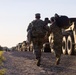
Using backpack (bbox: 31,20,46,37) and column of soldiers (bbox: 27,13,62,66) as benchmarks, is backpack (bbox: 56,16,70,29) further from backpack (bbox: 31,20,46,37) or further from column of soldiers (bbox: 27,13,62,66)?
backpack (bbox: 31,20,46,37)

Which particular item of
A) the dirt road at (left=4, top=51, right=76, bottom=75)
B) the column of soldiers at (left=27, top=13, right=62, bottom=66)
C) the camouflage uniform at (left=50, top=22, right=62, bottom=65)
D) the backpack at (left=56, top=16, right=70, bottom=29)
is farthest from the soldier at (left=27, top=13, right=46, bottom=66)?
the backpack at (left=56, top=16, right=70, bottom=29)

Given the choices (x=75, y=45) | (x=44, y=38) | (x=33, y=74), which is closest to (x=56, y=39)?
(x=44, y=38)

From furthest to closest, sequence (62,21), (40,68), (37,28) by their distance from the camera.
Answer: (62,21), (37,28), (40,68)

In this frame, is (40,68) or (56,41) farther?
(56,41)

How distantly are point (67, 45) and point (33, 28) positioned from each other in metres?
8.92

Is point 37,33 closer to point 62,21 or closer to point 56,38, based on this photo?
point 56,38

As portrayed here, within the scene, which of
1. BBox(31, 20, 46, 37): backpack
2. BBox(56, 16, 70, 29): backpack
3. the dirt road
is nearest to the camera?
the dirt road

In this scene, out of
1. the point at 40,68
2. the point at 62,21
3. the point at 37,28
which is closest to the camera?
the point at 40,68

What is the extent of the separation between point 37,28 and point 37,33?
0.18 meters

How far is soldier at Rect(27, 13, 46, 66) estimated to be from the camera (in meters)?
13.0

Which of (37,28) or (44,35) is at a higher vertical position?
(37,28)

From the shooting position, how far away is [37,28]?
13.0m

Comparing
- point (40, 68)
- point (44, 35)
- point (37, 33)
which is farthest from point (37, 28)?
point (40, 68)

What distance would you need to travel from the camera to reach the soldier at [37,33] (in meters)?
13.0
